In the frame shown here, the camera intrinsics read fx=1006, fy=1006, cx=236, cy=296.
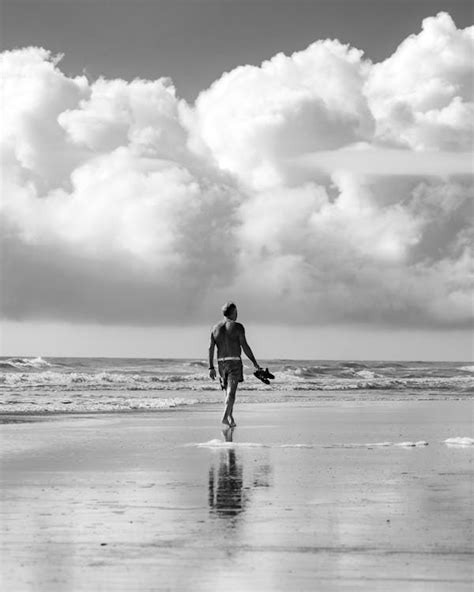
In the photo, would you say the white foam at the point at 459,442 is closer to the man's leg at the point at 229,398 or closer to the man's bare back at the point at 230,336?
the man's leg at the point at 229,398

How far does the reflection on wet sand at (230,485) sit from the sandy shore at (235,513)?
16 mm

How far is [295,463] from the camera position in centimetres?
1123

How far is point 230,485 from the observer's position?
30.8 feet

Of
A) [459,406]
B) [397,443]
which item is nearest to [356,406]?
[459,406]

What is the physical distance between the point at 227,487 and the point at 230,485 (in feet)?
0.47

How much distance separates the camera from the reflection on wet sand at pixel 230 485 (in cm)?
798

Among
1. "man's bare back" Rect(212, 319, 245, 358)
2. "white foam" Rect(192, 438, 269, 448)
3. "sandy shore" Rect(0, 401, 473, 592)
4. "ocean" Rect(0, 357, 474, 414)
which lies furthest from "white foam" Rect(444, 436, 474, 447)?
"ocean" Rect(0, 357, 474, 414)

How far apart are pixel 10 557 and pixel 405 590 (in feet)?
7.89

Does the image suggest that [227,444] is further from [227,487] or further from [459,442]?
[227,487]

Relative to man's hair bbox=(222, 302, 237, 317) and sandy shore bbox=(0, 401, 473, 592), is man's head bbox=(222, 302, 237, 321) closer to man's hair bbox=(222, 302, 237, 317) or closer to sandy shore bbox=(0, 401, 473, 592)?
man's hair bbox=(222, 302, 237, 317)

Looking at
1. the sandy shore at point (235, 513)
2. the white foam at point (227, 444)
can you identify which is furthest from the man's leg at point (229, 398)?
the white foam at point (227, 444)

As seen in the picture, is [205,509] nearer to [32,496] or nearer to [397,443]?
[32,496]

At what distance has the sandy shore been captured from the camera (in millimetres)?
5645

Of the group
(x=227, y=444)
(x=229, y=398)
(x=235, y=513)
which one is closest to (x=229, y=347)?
(x=229, y=398)
